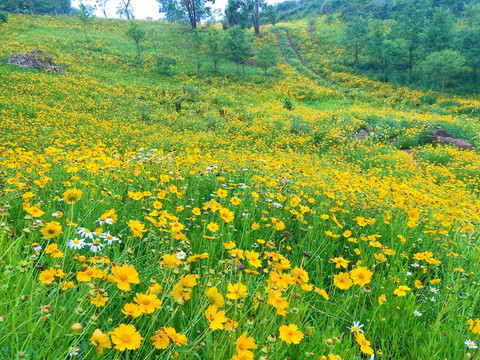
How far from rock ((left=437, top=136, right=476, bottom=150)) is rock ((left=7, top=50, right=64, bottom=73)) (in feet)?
68.4

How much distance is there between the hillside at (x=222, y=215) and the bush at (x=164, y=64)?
0.57m

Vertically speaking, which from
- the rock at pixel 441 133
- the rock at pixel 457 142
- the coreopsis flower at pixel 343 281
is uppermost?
the coreopsis flower at pixel 343 281

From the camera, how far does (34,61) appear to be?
15562 mm

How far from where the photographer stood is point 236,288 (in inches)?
41.4

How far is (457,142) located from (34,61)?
22408 mm

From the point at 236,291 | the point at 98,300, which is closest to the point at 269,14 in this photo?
the point at 236,291

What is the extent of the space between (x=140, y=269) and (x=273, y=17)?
62.4 meters

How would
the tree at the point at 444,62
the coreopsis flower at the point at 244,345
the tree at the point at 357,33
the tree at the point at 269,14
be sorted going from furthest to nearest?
the tree at the point at 269,14, the tree at the point at 357,33, the tree at the point at 444,62, the coreopsis flower at the point at 244,345

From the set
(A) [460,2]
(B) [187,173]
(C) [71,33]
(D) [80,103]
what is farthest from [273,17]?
(B) [187,173]

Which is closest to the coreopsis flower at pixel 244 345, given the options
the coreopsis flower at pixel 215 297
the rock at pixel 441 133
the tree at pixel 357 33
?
the coreopsis flower at pixel 215 297

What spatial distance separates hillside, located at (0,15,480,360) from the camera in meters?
1.10

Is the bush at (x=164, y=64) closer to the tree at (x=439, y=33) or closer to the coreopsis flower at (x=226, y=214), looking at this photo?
the coreopsis flower at (x=226, y=214)

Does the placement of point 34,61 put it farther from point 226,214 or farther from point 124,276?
point 124,276

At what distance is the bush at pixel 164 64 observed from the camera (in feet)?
73.9
